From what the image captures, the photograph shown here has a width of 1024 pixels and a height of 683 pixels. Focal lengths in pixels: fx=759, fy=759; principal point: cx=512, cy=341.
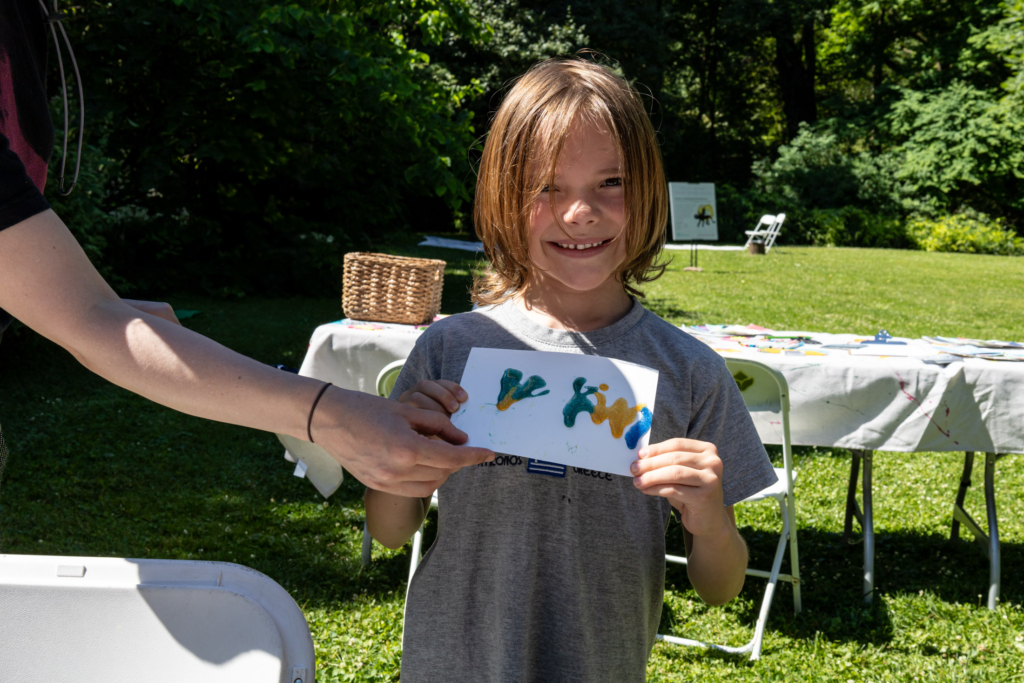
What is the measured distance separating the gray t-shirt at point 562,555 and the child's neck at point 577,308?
0.06 metres

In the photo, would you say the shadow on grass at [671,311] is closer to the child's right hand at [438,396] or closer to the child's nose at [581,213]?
the child's nose at [581,213]

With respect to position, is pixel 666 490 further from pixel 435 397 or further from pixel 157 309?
pixel 157 309

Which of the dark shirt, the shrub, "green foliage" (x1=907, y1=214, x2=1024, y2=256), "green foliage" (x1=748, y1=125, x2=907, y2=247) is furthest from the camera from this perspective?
"green foliage" (x1=748, y1=125, x2=907, y2=247)

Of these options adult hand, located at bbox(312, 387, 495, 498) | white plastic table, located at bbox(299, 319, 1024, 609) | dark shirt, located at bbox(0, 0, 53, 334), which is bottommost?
white plastic table, located at bbox(299, 319, 1024, 609)

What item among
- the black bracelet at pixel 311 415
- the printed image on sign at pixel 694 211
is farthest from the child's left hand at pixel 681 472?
the printed image on sign at pixel 694 211

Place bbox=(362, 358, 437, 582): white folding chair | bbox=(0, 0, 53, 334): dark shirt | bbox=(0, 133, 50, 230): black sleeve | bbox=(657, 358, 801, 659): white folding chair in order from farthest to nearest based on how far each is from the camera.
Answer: bbox=(657, 358, 801, 659): white folding chair, bbox=(362, 358, 437, 582): white folding chair, bbox=(0, 0, 53, 334): dark shirt, bbox=(0, 133, 50, 230): black sleeve

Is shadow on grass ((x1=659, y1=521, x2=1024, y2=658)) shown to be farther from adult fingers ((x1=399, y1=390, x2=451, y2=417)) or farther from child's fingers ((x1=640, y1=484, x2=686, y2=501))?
adult fingers ((x1=399, y1=390, x2=451, y2=417))

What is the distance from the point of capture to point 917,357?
3.45m

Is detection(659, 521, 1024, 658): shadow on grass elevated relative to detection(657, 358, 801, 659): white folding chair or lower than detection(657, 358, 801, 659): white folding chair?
lower

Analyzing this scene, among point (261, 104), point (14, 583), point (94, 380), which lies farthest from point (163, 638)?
point (261, 104)

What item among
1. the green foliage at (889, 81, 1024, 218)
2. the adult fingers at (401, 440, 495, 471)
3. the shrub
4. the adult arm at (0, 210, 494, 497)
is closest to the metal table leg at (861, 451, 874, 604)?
the adult fingers at (401, 440, 495, 471)

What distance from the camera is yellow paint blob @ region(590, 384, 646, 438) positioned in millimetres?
1258

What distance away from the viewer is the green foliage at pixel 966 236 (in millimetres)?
21047

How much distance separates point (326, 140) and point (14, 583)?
11.1m
